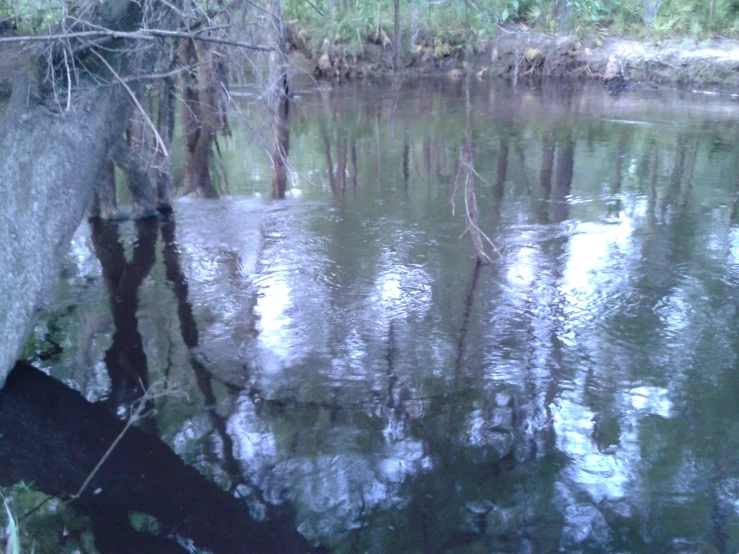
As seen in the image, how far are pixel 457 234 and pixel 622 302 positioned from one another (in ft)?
10.3

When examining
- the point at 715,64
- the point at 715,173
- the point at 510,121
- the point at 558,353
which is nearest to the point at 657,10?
the point at 715,64

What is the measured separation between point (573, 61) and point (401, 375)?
29.0m

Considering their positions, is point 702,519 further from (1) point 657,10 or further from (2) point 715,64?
(1) point 657,10

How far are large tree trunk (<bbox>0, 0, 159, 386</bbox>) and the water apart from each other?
3.53 feet

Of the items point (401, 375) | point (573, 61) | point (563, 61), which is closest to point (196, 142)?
point (401, 375)

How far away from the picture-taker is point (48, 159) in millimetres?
6027

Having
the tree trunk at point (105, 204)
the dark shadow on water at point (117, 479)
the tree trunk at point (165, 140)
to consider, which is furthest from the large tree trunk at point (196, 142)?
the dark shadow on water at point (117, 479)

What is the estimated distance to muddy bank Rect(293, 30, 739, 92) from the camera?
29.7m

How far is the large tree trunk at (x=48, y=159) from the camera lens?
5.95m

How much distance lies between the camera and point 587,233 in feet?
36.3

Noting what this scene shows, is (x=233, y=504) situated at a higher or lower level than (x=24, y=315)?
lower

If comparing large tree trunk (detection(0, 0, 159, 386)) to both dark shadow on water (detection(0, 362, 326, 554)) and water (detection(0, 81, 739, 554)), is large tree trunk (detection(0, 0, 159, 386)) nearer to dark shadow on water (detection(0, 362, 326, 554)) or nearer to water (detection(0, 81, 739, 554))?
dark shadow on water (detection(0, 362, 326, 554))

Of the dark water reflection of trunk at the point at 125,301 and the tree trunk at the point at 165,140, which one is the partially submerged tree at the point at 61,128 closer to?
the dark water reflection of trunk at the point at 125,301

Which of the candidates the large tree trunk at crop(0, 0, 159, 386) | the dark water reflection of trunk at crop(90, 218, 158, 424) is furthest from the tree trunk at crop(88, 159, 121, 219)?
the large tree trunk at crop(0, 0, 159, 386)
